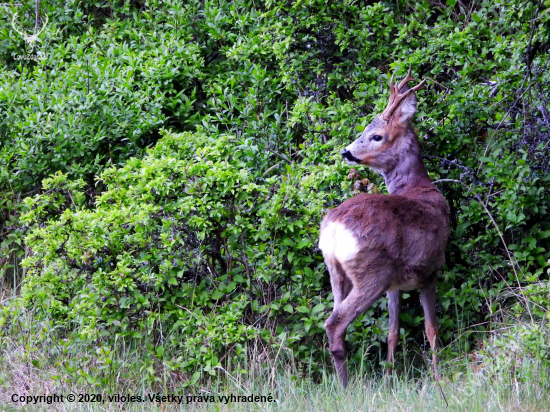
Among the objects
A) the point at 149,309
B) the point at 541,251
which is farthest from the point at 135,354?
the point at 541,251

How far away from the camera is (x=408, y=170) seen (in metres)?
5.95

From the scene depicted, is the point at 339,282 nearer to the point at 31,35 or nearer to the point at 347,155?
the point at 347,155

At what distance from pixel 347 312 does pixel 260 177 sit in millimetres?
1934

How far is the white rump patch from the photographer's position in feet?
16.5

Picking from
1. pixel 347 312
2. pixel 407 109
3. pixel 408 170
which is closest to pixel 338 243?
pixel 347 312

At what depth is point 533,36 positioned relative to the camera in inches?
237

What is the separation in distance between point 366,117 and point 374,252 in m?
1.80

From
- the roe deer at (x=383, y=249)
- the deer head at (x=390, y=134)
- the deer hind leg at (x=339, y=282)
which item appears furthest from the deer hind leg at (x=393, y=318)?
the deer head at (x=390, y=134)

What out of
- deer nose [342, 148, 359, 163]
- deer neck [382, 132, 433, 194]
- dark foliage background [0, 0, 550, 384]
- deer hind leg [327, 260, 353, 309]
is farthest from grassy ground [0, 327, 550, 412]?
deer nose [342, 148, 359, 163]

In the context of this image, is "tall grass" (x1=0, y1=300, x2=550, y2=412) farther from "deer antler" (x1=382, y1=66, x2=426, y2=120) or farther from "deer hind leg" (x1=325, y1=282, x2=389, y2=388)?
"deer antler" (x1=382, y1=66, x2=426, y2=120)

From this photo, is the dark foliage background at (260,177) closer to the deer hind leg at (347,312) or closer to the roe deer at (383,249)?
Result: the roe deer at (383,249)

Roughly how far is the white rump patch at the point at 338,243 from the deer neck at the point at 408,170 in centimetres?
99

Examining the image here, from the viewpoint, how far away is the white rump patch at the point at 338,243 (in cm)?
504

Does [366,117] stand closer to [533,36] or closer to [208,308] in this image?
[533,36]
